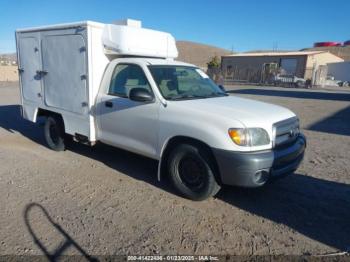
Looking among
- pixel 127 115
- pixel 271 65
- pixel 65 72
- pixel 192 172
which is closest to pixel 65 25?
pixel 65 72

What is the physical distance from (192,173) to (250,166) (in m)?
0.95

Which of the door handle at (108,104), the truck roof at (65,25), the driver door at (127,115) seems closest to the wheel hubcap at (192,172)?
the driver door at (127,115)

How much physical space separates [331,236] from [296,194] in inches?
42.6

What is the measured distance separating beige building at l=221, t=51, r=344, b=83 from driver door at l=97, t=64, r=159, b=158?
3600 cm

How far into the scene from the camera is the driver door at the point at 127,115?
179 inches

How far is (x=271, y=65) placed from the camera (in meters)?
43.3

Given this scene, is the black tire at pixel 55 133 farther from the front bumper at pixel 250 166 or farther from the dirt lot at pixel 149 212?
the front bumper at pixel 250 166

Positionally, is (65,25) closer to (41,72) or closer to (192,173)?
(41,72)

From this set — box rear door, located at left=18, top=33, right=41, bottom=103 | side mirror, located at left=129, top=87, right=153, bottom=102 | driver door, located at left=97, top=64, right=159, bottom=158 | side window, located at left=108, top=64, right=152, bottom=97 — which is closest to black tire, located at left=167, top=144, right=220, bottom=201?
driver door, located at left=97, top=64, right=159, bottom=158

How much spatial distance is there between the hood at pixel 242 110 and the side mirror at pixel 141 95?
43 centimetres

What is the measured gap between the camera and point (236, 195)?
4547 mm

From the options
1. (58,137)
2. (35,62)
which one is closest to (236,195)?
(58,137)

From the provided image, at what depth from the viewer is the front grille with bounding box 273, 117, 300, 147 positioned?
3934 millimetres

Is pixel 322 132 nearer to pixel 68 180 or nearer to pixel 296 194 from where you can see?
pixel 296 194
